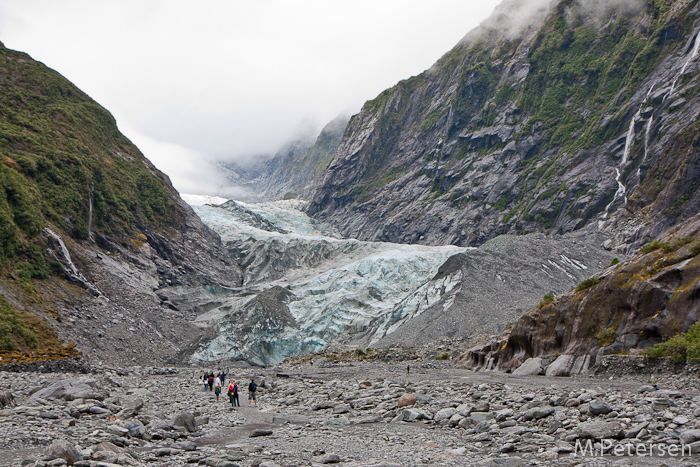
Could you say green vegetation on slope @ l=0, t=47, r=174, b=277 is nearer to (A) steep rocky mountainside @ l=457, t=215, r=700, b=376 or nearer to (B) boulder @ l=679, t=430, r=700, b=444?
(A) steep rocky mountainside @ l=457, t=215, r=700, b=376

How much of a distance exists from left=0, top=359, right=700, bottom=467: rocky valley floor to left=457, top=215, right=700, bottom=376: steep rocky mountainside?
4.10m

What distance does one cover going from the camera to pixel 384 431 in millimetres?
14883

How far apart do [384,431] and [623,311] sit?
17.4 m

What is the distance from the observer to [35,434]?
12.0 m

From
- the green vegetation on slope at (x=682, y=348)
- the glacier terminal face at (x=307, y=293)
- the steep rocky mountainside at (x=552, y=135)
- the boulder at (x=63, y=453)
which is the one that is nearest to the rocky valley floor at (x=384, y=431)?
the boulder at (x=63, y=453)

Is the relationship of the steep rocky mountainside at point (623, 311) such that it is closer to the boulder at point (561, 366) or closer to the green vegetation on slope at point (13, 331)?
the boulder at point (561, 366)

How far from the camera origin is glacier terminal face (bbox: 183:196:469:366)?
2790 inches

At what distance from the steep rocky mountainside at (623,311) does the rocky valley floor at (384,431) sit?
4103 mm

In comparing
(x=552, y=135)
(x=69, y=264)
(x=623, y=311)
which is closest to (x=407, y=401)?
(x=623, y=311)

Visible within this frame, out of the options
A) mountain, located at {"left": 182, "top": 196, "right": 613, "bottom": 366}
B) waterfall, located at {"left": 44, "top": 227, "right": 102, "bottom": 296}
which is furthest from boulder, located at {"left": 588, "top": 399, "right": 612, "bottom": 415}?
waterfall, located at {"left": 44, "top": 227, "right": 102, "bottom": 296}

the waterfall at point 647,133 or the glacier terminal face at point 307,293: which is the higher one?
the waterfall at point 647,133

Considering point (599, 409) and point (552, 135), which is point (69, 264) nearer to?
point (599, 409)

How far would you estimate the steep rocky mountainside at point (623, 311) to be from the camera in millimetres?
23875

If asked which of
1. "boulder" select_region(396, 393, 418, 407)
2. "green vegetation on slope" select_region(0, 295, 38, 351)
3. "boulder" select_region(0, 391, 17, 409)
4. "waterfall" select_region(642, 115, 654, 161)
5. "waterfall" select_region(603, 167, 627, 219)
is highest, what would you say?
"waterfall" select_region(642, 115, 654, 161)
